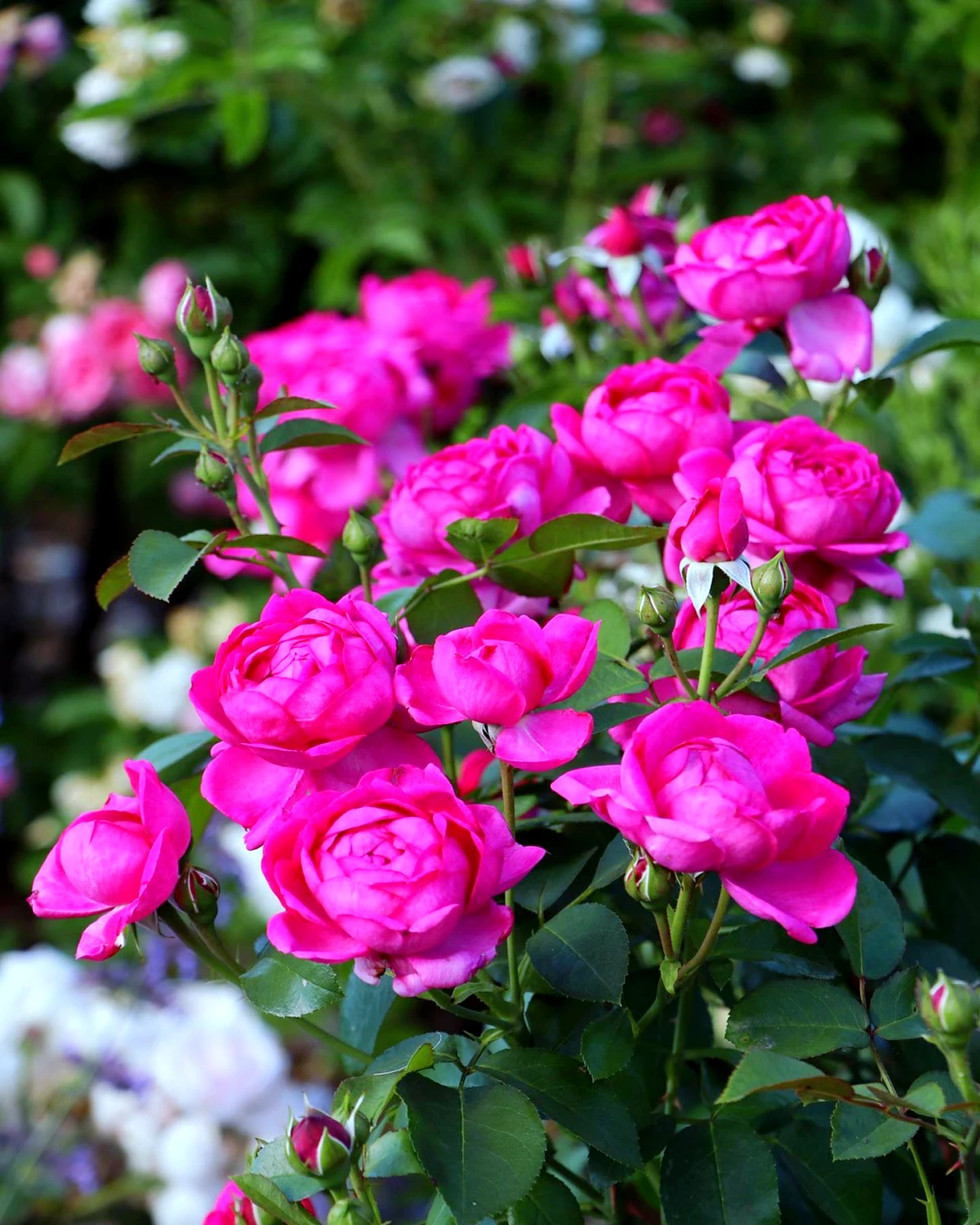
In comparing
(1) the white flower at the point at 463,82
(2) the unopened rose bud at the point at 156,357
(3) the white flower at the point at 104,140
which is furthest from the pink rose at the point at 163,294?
(2) the unopened rose bud at the point at 156,357

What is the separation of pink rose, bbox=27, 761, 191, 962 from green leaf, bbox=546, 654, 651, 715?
130 mm

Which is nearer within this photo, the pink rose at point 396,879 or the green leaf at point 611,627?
the pink rose at point 396,879

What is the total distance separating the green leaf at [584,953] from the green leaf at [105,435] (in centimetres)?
26

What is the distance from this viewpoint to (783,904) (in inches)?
15.1

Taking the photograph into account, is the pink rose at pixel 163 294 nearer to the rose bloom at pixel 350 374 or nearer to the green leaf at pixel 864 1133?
the rose bloom at pixel 350 374

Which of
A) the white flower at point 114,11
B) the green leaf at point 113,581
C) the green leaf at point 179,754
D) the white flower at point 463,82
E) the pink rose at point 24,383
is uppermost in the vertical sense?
the green leaf at point 113,581

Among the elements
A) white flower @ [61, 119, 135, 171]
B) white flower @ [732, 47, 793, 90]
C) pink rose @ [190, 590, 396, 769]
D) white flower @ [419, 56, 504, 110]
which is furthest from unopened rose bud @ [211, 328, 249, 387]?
white flower @ [732, 47, 793, 90]

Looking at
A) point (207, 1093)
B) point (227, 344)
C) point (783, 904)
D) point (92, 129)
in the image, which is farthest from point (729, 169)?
point (783, 904)

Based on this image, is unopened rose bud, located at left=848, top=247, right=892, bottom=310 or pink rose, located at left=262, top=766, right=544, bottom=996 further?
unopened rose bud, located at left=848, top=247, right=892, bottom=310

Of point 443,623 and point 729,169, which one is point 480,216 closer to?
point 729,169

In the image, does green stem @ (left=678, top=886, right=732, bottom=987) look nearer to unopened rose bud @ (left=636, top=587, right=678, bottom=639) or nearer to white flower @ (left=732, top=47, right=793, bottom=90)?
unopened rose bud @ (left=636, top=587, right=678, bottom=639)

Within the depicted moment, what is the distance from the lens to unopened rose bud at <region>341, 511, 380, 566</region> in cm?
51

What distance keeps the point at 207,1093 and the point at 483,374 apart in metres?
0.60

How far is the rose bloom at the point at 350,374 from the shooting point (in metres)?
0.73
